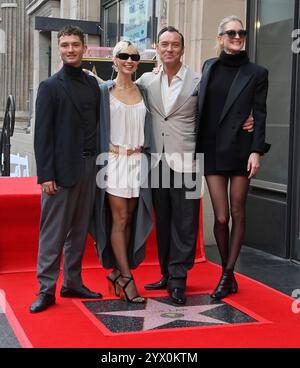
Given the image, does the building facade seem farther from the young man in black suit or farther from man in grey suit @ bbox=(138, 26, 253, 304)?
the young man in black suit

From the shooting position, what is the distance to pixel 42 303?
443 cm

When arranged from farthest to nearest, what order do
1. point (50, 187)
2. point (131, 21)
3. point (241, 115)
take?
1. point (131, 21)
2. point (241, 115)
3. point (50, 187)

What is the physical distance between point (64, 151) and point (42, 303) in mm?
1122

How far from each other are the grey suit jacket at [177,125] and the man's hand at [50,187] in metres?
0.84

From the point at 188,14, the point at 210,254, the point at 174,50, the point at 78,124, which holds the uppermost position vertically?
the point at 188,14

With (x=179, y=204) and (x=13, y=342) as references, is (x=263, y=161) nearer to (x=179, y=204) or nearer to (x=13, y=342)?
(x=179, y=204)

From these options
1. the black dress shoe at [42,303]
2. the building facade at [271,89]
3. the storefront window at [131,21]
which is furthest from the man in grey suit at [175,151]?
the storefront window at [131,21]

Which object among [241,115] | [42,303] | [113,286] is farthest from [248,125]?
[42,303]

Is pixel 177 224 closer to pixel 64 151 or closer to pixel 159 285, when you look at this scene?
pixel 159 285

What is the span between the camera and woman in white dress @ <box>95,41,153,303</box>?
4523 millimetres

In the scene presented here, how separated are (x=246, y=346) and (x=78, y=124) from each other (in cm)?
193

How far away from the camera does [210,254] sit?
671 cm

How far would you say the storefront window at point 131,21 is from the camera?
9.25 m
